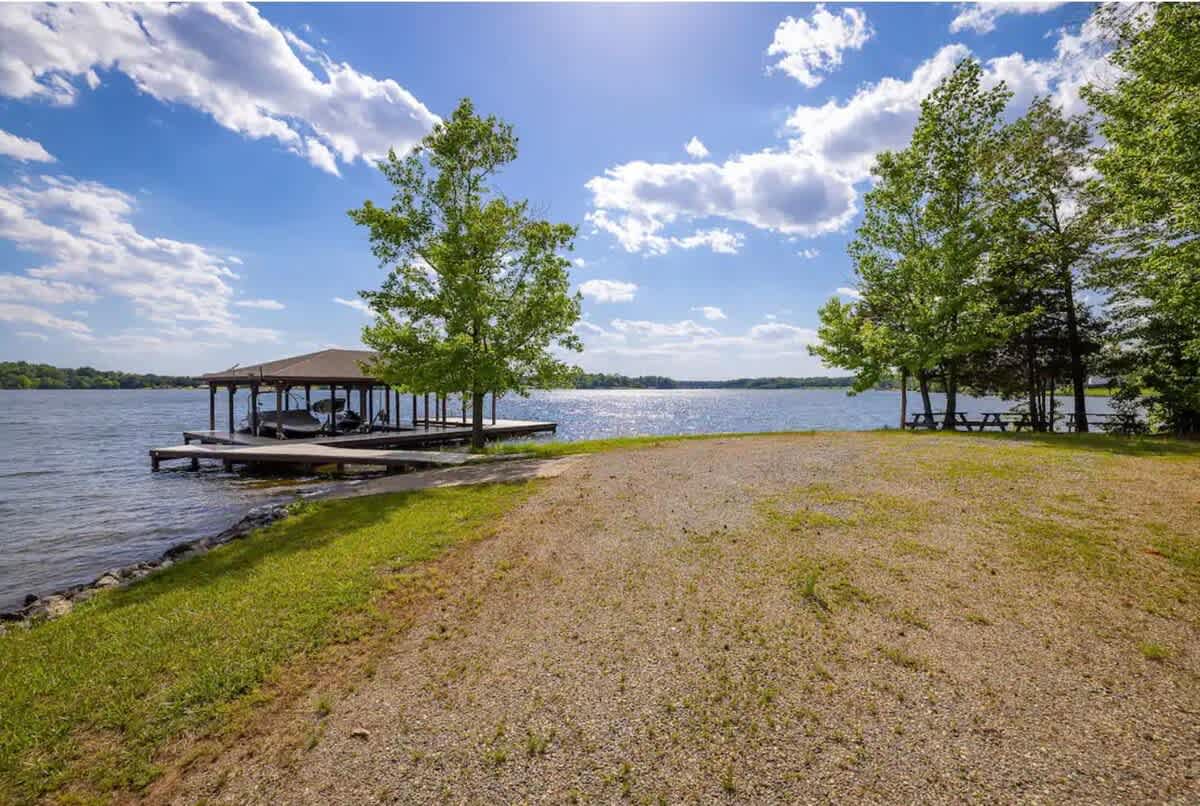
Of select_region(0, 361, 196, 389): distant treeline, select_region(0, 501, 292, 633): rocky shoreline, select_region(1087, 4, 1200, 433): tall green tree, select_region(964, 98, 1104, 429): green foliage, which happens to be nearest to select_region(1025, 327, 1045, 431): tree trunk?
select_region(964, 98, 1104, 429): green foliage

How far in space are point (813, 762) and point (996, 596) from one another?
4.08 meters

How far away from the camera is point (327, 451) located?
22.6 meters

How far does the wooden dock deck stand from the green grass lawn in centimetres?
1029

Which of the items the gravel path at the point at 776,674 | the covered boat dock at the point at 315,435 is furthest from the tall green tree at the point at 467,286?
the gravel path at the point at 776,674

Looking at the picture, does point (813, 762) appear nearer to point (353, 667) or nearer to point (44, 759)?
point (353, 667)

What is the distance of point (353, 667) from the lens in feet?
17.2

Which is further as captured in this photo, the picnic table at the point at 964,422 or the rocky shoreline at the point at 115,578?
the picnic table at the point at 964,422

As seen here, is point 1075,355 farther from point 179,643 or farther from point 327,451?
point 327,451

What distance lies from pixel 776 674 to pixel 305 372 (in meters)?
28.9

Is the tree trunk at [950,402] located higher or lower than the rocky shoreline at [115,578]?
higher

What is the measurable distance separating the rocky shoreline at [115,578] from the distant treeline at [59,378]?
183 m

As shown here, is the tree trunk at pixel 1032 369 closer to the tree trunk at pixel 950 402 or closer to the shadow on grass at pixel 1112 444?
the tree trunk at pixel 950 402

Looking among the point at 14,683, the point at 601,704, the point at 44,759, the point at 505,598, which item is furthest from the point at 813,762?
the point at 14,683

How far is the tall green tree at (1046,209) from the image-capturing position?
22219 mm
